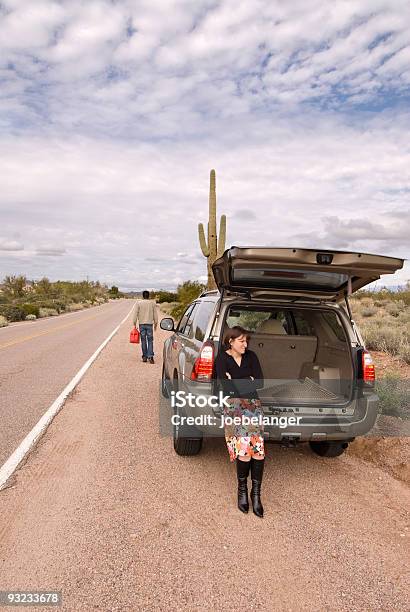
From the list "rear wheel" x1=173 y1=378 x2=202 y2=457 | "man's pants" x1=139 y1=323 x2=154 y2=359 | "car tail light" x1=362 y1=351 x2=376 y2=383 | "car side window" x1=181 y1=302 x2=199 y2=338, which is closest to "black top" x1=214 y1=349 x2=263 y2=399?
"rear wheel" x1=173 y1=378 x2=202 y2=457

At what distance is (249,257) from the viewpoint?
13.4ft

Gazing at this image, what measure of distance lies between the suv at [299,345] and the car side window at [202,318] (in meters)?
0.03

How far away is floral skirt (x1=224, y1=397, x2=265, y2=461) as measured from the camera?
13.2ft

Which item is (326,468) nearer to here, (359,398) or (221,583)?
(359,398)

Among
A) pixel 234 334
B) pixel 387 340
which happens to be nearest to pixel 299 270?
pixel 234 334

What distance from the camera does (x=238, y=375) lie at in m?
4.25

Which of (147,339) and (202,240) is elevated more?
(202,240)

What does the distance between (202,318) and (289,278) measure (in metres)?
1.19

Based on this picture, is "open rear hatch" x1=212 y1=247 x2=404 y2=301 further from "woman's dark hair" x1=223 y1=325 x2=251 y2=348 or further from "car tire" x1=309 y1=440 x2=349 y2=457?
"car tire" x1=309 y1=440 x2=349 y2=457

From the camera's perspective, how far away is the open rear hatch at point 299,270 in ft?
13.4

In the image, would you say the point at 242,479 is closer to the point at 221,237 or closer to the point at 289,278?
the point at 289,278

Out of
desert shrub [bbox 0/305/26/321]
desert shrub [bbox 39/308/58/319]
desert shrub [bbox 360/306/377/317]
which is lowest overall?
desert shrub [bbox 39/308/58/319]

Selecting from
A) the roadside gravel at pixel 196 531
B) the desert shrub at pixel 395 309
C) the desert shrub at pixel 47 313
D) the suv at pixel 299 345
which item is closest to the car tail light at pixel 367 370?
the suv at pixel 299 345

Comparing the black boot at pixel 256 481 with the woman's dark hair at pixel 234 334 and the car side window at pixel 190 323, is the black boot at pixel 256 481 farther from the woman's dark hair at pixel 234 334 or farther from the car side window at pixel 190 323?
the car side window at pixel 190 323
